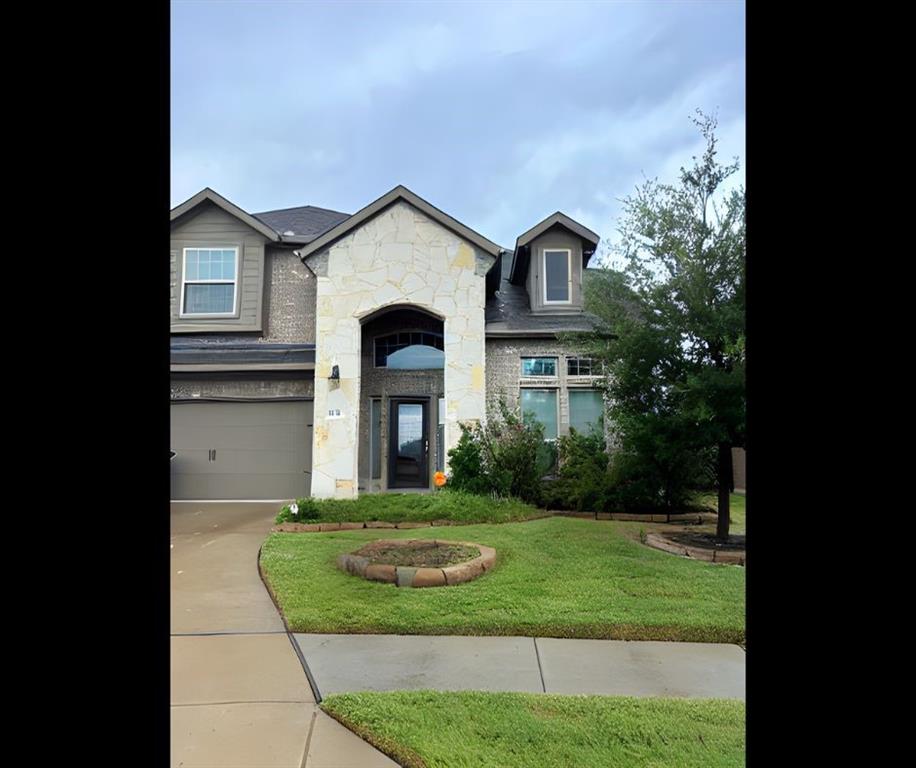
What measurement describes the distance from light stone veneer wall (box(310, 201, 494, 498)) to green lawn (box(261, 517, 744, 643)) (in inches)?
138

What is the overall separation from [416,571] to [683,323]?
159 inches

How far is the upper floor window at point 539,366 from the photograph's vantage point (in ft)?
36.3

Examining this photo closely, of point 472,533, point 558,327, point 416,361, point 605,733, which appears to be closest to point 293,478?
point 416,361

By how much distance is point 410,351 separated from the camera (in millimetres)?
12102

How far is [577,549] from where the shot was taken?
256 inches

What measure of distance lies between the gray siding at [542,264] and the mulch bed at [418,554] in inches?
252

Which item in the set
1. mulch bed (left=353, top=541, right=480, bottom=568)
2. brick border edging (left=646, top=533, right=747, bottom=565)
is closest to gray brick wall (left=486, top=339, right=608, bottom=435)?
brick border edging (left=646, top=533, right=747, bottom=565)

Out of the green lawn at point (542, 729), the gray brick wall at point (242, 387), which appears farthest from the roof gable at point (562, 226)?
the green lawn at point (542, 729)

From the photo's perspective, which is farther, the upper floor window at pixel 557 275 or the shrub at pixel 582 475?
the upper floor window at pixel 557 275

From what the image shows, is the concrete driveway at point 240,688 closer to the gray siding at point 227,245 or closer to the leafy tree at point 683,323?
the leafy tree at point 683,323

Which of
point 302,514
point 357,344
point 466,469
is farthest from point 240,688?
point 357,344

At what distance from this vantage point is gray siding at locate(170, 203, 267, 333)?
12.1 meters
